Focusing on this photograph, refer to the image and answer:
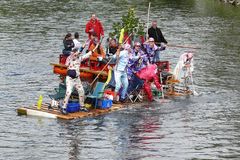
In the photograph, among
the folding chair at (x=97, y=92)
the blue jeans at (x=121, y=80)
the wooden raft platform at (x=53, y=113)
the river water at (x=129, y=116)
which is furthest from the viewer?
the blue jeans at (x=121, y=80)

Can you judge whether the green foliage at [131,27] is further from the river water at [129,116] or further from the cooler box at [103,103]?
the cooler box at [103,103]

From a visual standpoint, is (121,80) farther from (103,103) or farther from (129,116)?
(129,116)

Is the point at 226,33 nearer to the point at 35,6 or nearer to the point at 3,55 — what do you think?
the point at 3,55

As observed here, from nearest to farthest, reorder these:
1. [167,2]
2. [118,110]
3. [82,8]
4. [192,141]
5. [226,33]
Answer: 1. [192,141]
2. [118,110]
3. [226,33]
4. [82,8]
5. [167,2]

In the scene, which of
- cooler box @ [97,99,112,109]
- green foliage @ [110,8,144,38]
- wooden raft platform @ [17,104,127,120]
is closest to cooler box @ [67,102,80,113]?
wooden raft platform @ [17,104,127,120]

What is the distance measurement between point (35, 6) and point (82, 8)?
4349 mm

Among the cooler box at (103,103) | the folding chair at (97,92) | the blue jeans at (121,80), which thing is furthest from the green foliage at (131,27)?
the cooler box at (103,103)

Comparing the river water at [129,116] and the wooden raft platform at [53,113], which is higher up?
the wooden raft platform at [53,113]

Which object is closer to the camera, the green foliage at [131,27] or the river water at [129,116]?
the river water at [129,116]

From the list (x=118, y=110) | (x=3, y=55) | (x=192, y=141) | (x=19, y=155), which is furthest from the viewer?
(x=3, y=55)

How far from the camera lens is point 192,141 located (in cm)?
1881

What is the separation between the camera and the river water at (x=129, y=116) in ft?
58.3

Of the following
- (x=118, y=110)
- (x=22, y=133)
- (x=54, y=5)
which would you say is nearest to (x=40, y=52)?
(x=118, y=110)

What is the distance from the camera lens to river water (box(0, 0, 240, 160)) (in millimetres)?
17781
